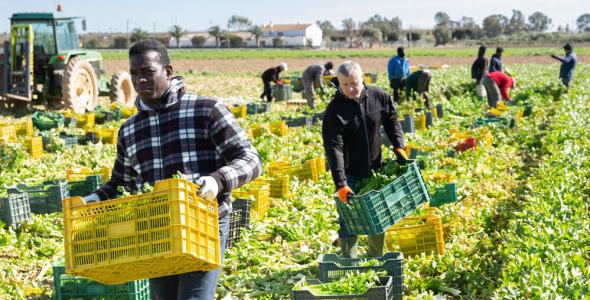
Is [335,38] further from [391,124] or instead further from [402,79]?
[391,124]

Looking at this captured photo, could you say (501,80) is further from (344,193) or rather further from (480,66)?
(344,193)

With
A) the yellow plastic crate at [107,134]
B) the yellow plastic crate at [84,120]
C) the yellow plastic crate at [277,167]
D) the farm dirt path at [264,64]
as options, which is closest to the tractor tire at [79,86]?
the yellow plastic crate at [84,120]

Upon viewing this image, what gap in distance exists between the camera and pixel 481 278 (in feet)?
20.8

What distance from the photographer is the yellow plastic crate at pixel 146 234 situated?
11.3 ft

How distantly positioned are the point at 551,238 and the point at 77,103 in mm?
14988

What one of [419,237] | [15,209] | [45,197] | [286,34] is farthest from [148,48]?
[286,34]

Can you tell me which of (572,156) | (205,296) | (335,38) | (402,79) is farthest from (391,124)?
(335,38)

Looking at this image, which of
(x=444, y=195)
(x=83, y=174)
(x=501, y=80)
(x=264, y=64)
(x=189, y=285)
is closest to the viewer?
(x=189, y=285)

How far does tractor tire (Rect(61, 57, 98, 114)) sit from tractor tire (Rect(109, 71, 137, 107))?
564mm

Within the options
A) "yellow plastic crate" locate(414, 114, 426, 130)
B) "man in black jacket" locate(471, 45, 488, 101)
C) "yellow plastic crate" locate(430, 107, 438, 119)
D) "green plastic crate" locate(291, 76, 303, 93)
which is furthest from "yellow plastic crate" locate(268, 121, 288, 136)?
"green plastic crate" locate(291, 76, 303, 93)

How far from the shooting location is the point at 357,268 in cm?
561

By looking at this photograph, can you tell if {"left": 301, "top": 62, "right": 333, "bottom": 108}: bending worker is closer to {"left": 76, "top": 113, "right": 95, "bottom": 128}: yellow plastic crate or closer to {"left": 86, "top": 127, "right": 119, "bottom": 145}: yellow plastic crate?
{"left": 76, "top": 113, "right": 95, "bottom": 128}: yellow plastic crate

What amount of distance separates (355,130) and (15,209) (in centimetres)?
430

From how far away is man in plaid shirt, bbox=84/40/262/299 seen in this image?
376 centimetres
